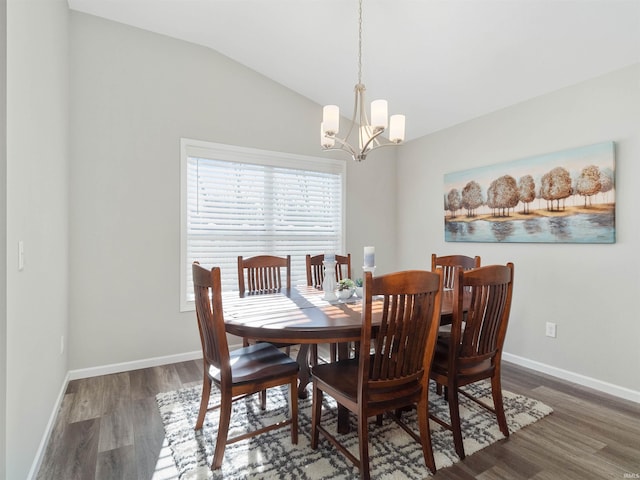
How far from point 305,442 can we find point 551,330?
2346 millimetres

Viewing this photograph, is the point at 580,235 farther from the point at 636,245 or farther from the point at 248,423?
the point at 248,423

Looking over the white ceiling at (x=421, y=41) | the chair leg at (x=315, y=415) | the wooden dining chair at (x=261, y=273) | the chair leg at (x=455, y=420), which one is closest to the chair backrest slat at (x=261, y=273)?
the wooden dining chair at (x=261, y=273)

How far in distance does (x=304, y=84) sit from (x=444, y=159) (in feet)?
5.84

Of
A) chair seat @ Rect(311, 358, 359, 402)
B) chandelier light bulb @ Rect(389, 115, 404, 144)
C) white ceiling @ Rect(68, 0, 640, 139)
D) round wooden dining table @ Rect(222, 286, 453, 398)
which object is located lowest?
chair seat @ Rect(311, 358, 359, 402)

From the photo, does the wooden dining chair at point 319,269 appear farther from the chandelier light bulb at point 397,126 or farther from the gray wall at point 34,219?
the gray wall at point 34,219

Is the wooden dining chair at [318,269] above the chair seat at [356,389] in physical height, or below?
above

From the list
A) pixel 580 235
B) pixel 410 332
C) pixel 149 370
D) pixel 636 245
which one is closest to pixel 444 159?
pixel 580 235

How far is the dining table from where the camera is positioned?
68.6 inches

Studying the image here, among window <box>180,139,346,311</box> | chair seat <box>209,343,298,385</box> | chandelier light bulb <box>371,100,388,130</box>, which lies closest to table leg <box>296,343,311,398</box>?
chair seat <box>209,343,298,385</box>

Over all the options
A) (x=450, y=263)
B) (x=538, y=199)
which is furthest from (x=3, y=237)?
(x=538, y=199)

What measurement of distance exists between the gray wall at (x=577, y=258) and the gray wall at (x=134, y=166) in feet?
5.64

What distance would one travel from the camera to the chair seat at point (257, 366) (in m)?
1.84

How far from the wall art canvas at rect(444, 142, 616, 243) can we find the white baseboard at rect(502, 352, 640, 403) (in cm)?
109

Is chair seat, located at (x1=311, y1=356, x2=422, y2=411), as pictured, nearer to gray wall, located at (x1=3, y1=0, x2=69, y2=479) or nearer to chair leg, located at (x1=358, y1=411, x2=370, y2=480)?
chair leg, located at (x1=358, y1=411, x2=370, y2=480)
